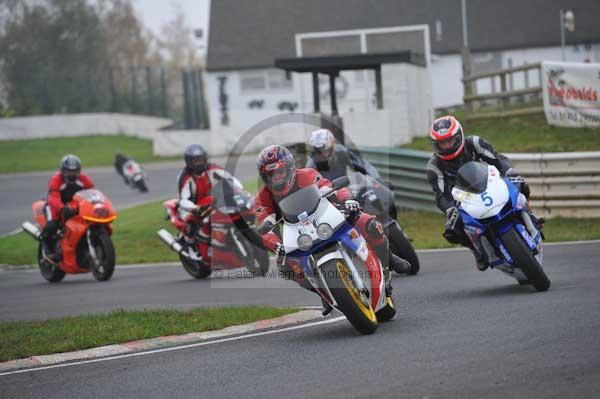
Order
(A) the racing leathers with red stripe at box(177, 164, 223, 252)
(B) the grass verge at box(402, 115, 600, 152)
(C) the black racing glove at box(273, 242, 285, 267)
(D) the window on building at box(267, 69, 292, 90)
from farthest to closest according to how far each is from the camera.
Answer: (D) the window on building at box(267, 69, 292, 90) < (B) the grass verge at box(402, 115, 600, 152) < (A) the racing leathers with red stripe at box(177, 164, 223, 252) < (C) the black racing glove at box(273, 242, 285, 267)

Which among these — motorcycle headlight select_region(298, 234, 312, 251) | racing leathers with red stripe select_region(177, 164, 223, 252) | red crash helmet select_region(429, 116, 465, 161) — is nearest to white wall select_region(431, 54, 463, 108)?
racing leathers with red stripe select_region(177, 164, 223, 252)

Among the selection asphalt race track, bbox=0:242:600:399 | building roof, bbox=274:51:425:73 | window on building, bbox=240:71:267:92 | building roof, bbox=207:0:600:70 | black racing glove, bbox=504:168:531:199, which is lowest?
asphalt race track, bbox=0:242:600:399

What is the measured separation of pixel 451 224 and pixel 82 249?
25.6 ft

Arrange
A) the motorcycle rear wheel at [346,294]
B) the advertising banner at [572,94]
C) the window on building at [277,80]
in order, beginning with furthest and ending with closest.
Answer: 1. the window on building at [277,80]
2. the advertising banner at [572,94]
3. the motorcycle rear wheel at [346,294]

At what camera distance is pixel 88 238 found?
16.6m

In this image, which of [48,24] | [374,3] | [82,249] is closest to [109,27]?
[48,24]

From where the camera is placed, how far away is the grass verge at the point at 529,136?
22.1 meters

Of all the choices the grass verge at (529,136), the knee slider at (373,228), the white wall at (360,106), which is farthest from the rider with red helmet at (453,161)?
the white wall at (360,106)

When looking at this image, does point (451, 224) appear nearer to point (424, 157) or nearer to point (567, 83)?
point (424, 157)

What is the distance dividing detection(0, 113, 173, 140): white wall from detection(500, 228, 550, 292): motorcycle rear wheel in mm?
42038

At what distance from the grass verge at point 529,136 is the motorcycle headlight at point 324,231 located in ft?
44.3

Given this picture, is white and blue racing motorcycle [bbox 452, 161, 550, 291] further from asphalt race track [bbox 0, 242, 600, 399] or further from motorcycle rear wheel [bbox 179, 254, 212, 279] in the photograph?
motorcycle rear wheel [bbox 179, 254, 212, 279]

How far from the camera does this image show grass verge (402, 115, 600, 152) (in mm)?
22078

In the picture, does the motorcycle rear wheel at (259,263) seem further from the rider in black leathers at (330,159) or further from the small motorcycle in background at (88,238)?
the small motorcycle in background at (88,238)
